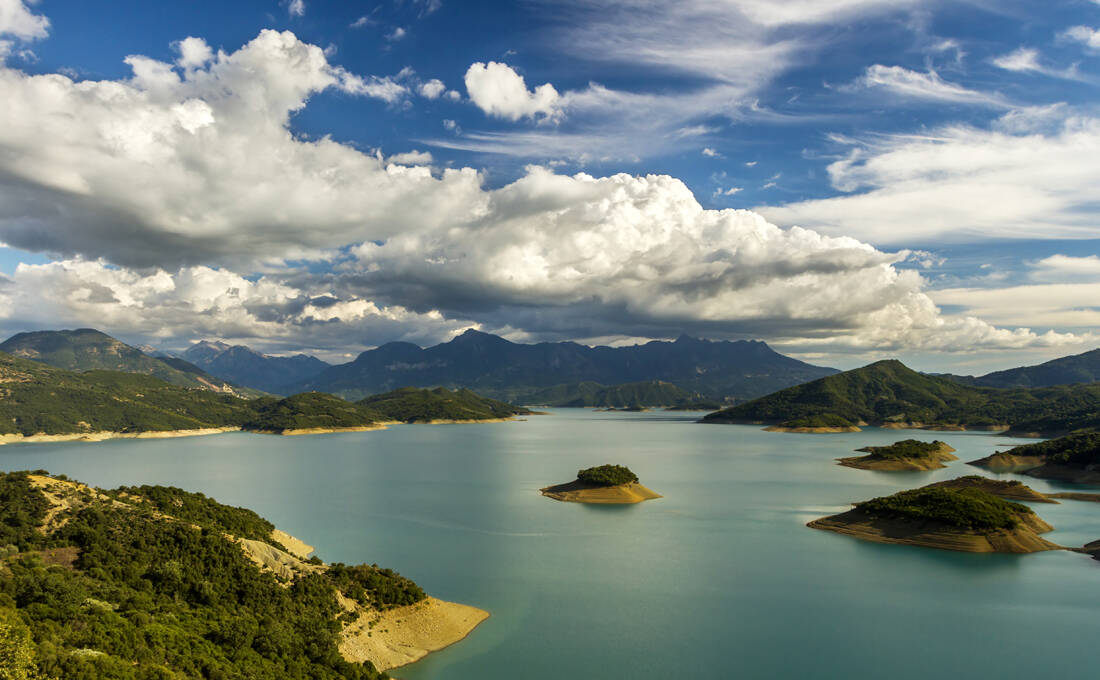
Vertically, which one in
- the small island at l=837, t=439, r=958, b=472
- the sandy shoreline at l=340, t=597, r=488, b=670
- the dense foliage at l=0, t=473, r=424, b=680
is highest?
the dense foliage at l=0, t=473, r=424, b=680

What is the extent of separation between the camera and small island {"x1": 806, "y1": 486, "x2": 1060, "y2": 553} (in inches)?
2361

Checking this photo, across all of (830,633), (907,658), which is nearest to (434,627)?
(830,633)

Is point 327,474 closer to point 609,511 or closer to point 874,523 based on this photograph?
point 609,511

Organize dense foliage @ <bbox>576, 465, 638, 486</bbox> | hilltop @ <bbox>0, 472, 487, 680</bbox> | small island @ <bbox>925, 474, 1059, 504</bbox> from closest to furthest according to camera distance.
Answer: hilltop @ <bbox>0, 472, 487, 680</bbox> → small island @ <bbox>925, 474, 1059, 504</bbox> → dense foliage @ <bbox>576, 465, 638, 486</bbox>

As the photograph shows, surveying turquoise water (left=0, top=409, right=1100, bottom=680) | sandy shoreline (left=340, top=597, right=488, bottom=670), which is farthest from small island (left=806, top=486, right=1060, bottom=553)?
sandy shoreline (left=340, top=597, right=488, bottom=670)

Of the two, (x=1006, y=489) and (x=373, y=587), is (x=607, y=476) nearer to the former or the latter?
(x=373, y=587)

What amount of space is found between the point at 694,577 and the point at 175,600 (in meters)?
36.4

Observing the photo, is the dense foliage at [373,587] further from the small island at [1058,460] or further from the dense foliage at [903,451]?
the small island at [1058,460]

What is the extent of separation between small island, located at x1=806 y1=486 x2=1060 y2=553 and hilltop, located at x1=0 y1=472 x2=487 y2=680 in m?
47.8

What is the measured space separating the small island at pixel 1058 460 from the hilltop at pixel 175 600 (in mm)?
120868

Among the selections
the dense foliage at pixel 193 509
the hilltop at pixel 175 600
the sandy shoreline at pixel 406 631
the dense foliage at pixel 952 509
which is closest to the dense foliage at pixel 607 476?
the dense foliage at pixel 952 509

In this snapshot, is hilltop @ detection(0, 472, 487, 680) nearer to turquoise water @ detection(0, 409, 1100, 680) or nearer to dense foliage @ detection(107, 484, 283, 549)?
dense foliage @ detection(107, 484, 283, 549)

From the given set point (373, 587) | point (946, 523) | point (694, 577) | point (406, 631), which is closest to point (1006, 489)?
point (946, 523)

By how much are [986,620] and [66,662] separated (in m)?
50.8
